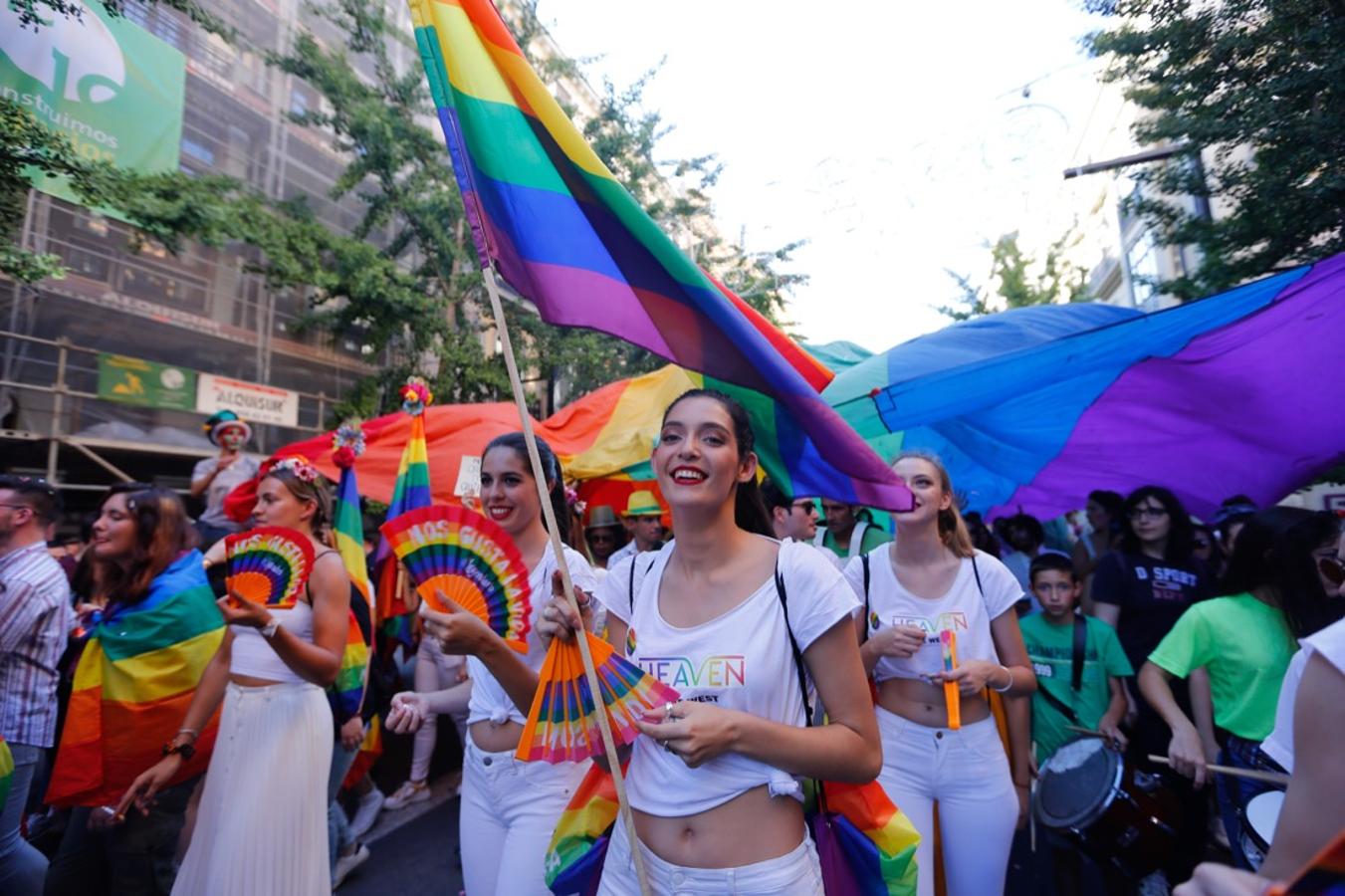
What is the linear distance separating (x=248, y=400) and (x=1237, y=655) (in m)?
12.8

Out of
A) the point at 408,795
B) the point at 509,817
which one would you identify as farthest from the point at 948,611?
the point at 408,795

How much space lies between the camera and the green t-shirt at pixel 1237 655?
278cm

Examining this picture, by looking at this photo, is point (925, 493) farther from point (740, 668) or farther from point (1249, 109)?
point (1249, 109)

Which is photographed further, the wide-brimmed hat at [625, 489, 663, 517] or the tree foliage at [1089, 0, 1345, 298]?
the wide-brimmed hat at [625, 489, 663, 517]

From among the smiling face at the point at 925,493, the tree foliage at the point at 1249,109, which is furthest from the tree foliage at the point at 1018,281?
the smiling face at the point at 925,493

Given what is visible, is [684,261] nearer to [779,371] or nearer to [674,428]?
[779,371]

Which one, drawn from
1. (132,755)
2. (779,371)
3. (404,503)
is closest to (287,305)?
(404,503)

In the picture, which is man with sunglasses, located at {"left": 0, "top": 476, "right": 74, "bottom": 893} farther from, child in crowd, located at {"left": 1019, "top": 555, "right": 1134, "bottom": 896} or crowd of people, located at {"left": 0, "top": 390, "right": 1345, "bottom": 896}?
child in crowd, located at {"left": 1019, "top": 555, "right": 1134, "bottom": 896}

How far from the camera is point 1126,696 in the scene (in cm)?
374

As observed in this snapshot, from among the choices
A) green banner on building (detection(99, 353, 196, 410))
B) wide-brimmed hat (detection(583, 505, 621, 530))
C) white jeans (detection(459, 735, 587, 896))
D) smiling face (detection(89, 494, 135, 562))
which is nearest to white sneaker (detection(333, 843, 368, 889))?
smiling face (detection(89, 494, 135, 562))

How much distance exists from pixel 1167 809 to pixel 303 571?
3.52 metres

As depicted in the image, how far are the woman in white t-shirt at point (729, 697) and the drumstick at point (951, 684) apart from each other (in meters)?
1.21

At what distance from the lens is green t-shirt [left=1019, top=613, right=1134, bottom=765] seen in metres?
3.79

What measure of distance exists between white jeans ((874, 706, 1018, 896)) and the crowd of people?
0.4 inches
